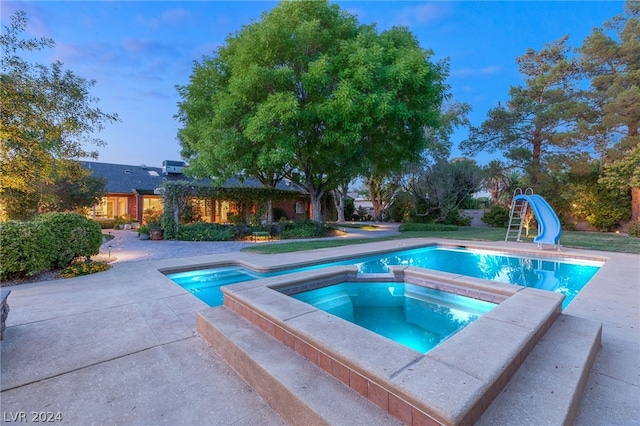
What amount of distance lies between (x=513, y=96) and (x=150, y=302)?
2263 centimetres

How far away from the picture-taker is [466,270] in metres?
8.16

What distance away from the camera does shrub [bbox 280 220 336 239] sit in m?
14.8

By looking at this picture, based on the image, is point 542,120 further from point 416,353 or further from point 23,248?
point 23,248

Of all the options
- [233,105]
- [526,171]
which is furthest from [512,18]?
[233,105]

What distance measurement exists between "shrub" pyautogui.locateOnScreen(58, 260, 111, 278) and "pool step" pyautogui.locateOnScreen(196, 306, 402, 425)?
16.6 ft

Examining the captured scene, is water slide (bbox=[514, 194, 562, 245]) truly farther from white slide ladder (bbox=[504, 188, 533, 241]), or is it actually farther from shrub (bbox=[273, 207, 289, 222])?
shrub (bbox=[273, 207, 289, 222])

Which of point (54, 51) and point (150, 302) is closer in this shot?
point (150, 302)

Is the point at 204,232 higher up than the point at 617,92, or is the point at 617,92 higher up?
the point at 617,92

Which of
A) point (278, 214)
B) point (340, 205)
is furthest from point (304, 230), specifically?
point (340, 205)

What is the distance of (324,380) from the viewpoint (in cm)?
220

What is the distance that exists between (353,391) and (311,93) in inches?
439

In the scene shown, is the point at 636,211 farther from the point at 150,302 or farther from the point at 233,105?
the point at 150,302

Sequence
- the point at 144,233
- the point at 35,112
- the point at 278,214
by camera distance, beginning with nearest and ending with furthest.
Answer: the point at 35,112 < the point at 144,233 < the point at 278,214

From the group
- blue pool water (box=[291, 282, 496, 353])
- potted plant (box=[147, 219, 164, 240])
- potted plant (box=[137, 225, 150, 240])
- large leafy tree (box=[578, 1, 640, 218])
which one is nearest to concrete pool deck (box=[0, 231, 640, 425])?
blue pool water (box=[291, 282, 496, 353])
